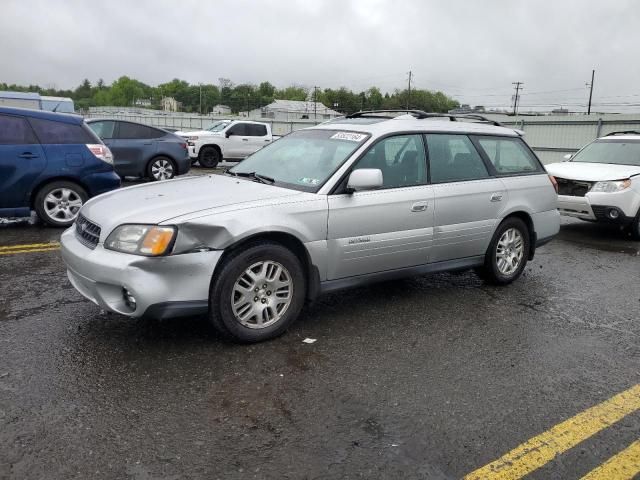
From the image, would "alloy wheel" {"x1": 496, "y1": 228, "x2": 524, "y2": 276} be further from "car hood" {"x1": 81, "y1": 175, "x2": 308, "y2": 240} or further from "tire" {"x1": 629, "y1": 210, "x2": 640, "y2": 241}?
"tire" {"x1": 629, "y1": 210, "x2": 640, "y2": 241}

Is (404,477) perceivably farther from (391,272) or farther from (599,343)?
(599,343)

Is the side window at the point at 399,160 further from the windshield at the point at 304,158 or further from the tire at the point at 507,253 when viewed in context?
the tire at the point at 507,253

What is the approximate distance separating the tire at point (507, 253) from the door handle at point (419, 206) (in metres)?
1.08

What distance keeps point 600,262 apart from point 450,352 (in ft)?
13.3

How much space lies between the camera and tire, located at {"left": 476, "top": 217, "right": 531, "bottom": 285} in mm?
5438

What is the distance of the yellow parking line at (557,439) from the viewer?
8.64 ft

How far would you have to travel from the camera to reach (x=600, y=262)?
6984 millimetres

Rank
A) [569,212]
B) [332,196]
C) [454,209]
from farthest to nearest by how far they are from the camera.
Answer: [569,212] < [454,209] < [332,196]

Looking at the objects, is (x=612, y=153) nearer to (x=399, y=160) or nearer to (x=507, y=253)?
(x=507, y=253)

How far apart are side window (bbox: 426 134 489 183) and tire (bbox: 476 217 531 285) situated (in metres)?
0.64

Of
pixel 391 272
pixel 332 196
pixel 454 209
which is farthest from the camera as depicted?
pixel 454 209

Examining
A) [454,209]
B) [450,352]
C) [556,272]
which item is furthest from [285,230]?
[556,272]

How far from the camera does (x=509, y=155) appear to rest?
18.7 ft

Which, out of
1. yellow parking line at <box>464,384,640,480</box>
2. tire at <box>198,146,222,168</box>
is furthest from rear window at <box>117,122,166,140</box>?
yellow parking line at <box>464,384,640,480</box>
